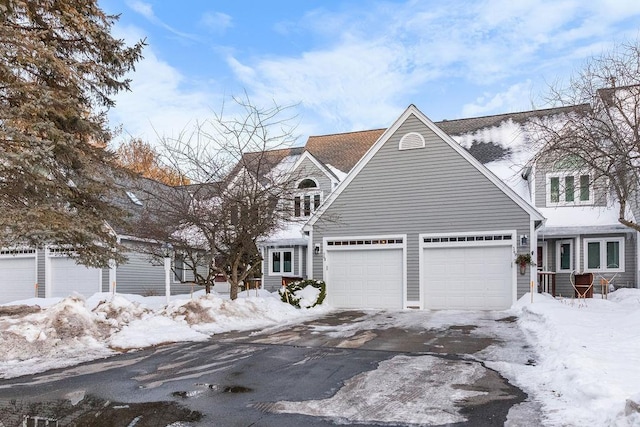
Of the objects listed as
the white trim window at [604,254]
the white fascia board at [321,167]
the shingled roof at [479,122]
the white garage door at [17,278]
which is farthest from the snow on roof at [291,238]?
the white trim window at [604,254]

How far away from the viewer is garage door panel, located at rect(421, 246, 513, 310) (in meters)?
15.6

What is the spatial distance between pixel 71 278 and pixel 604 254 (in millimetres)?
21406

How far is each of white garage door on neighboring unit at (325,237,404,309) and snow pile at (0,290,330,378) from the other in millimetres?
4091

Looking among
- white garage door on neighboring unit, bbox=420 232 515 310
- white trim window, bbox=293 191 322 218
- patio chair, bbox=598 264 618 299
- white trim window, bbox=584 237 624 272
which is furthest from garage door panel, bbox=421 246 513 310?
white trim window, bbox=293 191 322 218

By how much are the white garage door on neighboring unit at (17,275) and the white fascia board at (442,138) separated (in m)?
13.0

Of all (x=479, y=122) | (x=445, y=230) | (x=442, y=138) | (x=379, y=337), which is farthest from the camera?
(x=479, y=122)

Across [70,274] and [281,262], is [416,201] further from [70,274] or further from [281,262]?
[70,274]

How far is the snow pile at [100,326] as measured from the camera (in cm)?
802

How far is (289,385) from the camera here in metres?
6.29

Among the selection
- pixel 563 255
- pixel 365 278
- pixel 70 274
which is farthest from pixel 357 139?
pixel 70 274

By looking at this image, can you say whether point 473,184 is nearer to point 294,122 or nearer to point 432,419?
point 294,122

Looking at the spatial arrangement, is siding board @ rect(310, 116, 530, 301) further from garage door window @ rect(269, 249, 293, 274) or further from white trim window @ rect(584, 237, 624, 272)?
white trim window @ rect(584, 237, 624, 272)

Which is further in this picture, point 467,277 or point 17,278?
point 17,278

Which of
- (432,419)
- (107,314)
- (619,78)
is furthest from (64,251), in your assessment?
(619,78)
